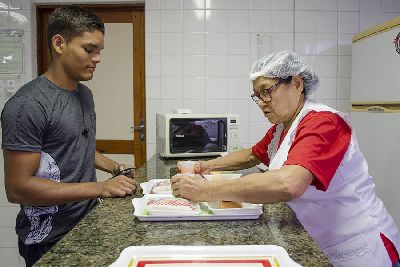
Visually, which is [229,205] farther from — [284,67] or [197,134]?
[197,134]

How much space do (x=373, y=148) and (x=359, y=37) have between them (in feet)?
3.04

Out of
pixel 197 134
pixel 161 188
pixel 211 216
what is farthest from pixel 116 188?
pixel 197 134

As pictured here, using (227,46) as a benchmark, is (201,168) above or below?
below

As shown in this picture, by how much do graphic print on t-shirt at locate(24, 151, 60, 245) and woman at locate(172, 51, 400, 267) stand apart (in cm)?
56

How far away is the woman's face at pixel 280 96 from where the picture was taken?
4.87 feet

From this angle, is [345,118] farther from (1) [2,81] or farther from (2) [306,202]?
(1) [2,81]

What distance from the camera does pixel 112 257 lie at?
914 mm

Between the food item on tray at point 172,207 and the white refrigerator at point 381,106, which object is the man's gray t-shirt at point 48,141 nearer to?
the food item on tray at point 172,207

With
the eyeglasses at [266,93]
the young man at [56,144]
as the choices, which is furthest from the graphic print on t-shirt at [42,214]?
the eyeglasses at [266,93]

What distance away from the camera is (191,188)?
129 centimetres

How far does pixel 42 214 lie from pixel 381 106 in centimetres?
226

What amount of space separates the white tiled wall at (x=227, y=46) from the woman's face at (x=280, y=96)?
190 cm

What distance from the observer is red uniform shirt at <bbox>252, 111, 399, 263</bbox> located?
1167mm

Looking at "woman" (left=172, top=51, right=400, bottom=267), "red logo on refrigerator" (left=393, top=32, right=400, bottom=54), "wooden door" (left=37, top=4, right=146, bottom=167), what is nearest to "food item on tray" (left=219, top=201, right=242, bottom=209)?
"woman" (left=172, top=51, right=400, bottom=267)
